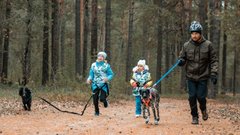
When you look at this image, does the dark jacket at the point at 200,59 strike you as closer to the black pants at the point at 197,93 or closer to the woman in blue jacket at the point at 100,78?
the black pants at the point at 197,93

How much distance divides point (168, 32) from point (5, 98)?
14637 mm

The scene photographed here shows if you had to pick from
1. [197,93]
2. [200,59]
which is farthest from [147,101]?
[200,59]

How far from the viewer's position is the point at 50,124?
1047 centimetres

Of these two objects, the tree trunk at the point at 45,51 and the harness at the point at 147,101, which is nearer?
the harness at the point at 147,101

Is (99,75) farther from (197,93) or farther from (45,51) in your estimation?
(45,51)

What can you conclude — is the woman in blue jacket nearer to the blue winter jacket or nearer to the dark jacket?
the blue winter jacket

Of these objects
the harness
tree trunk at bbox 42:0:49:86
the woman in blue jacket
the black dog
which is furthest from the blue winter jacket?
tree trunk at bbox 42:0:49:86

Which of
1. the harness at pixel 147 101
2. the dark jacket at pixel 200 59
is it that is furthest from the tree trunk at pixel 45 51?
the dark jacket at pixel 200 59

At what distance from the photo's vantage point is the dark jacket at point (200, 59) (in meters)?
9.71

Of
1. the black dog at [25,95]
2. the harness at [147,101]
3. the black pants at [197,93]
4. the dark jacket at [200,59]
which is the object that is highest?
the dark jacket at [200,59]

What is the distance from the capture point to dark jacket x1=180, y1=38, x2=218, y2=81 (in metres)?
9.71

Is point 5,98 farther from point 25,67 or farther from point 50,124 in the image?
point 50,124

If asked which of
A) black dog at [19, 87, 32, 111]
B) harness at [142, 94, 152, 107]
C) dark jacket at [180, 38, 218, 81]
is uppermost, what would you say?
dark jacket at [180, 38, 218, 81]

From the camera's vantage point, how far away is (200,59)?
32.0 ft
